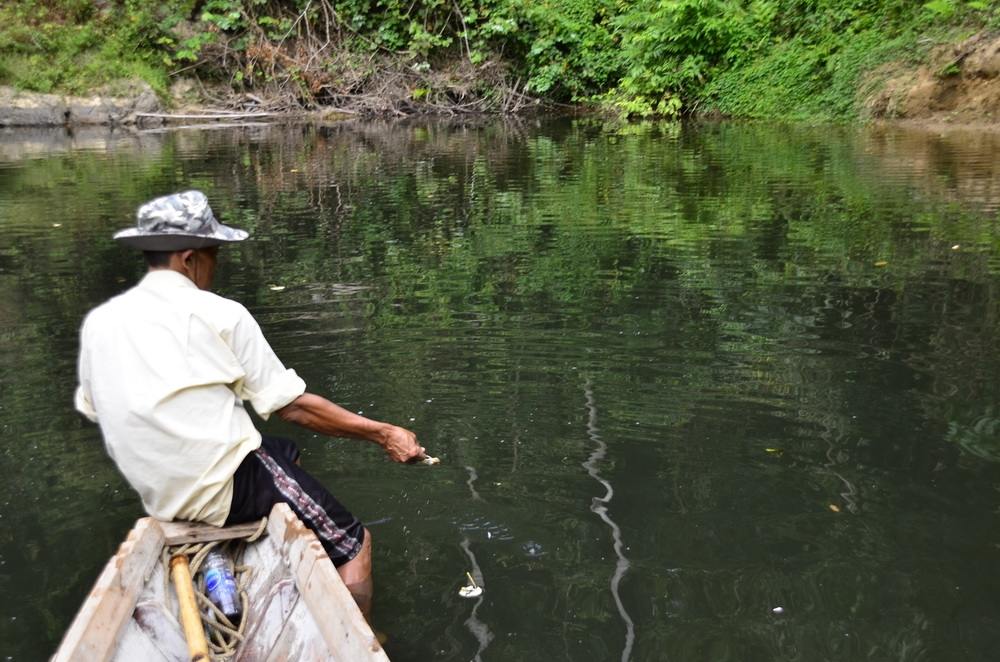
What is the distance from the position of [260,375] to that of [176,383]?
29 cm

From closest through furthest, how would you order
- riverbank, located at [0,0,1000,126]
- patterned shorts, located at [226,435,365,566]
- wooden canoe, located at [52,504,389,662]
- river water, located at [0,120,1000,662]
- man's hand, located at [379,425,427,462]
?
1. wooden canoe, located at [52,504,389,662]
2. patterned shorts, located at [226,435,365,566]
3. man's hand, located at [379,425,427,462]
4. river water, located at [0,120,1000,662]
5. riverbank, located at [0,0,1000,126]

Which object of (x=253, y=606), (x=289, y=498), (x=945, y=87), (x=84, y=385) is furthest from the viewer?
(x=945, y=87)

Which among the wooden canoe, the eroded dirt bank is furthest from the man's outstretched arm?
the eroded dirt bank

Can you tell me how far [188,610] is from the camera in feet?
10.8

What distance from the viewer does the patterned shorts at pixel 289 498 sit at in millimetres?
3598

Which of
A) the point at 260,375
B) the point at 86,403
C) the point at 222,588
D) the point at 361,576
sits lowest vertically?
the point at 361,576

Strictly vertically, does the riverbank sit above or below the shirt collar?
above

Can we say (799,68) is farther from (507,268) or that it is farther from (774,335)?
(774,335)

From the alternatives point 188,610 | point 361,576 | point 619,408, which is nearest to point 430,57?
point 619,408

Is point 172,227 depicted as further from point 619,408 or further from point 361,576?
point 619,408

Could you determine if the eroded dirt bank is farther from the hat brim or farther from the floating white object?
the hat brim

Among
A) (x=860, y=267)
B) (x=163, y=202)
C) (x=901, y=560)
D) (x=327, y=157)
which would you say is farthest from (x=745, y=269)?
(x=327, y=157)

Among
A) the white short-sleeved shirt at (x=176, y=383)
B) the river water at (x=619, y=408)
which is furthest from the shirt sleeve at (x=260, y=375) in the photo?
the river water at (x=619, y=408)

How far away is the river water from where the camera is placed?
13.2 ft
